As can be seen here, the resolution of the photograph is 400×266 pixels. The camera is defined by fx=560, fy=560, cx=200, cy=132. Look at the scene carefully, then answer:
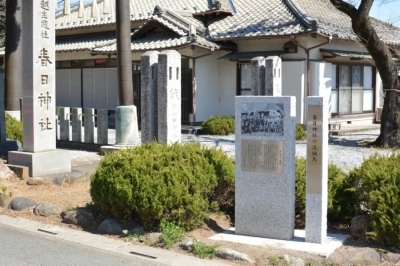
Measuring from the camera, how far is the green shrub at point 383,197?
20.4 ft

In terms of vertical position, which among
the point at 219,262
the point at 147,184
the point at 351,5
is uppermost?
the point at 351,5

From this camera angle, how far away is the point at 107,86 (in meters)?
26.0

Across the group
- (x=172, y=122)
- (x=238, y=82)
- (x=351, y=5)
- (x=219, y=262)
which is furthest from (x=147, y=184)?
(x=238, y=82)

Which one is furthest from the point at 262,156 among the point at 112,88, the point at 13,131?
the point at 112,88

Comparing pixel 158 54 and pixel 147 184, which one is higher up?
pixel 158 54

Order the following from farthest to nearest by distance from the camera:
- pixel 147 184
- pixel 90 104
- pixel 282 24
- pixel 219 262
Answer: pixel 90 104 < pixel 282 24 < pixel 147 184 < pixel 219 262

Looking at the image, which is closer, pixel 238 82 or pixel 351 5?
pixel 351 5

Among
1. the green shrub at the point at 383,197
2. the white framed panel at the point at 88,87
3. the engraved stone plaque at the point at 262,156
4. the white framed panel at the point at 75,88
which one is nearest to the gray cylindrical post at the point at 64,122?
the white framed panel at the point at 88,87

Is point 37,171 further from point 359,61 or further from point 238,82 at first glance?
point 359,61

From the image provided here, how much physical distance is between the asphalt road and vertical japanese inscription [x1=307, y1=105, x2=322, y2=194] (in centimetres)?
199

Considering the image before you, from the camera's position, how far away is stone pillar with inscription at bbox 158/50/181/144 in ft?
35.7

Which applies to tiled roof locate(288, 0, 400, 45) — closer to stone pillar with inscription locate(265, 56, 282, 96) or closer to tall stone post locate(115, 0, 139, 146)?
stone pillar with inscription locate(265, 56, 282, 96)

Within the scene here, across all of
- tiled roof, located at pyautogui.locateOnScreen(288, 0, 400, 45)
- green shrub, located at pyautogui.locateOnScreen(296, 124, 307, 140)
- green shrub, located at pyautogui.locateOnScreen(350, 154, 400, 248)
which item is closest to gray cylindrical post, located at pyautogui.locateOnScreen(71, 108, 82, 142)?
green shrub, located at pyautogui.locateOnScreen(296, 124, 307, 140)

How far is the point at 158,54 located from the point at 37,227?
4.79 meters
